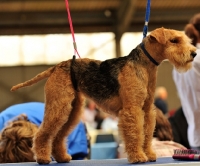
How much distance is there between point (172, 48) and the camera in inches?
43.5

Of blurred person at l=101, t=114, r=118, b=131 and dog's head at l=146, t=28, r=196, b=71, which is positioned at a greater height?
dog's head at l=146, t=28, r=196, b=71

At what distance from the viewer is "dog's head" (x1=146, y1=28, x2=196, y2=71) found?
1087 millimetres

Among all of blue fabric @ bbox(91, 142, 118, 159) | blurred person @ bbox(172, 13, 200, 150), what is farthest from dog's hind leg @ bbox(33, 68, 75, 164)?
blue fabric @ bbox(91, 142, 118, 159)

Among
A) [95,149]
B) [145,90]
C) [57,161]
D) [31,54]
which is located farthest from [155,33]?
[31,54]

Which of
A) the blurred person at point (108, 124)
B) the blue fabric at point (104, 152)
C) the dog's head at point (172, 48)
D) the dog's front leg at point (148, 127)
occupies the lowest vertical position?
the blue fabric at point (104, 152)

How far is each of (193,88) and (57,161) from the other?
0.96m

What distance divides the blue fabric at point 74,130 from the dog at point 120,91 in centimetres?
94

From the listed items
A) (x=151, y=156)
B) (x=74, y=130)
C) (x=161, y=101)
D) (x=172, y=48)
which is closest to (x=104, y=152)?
(x=161, y=101)

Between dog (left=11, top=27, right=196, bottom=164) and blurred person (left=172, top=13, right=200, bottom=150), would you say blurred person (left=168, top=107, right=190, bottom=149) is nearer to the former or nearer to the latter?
blurred person (left=172, top=13, right=200, bottom=150)

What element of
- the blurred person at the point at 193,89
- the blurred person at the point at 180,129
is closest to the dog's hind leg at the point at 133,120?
the blurred person at the point at 193,89

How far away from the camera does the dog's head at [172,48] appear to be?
109 cm

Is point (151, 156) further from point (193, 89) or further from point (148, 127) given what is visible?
point (193, 89)

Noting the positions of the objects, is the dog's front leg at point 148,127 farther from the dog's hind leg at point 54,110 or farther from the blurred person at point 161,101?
the blurred person at point 161,101

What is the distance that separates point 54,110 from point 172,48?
396 mm
